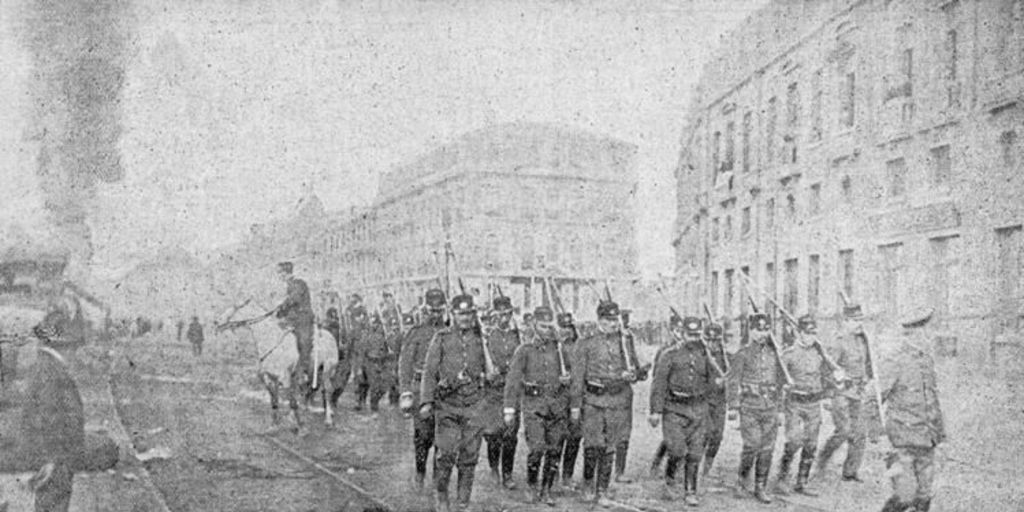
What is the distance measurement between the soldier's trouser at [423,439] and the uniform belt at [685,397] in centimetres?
151

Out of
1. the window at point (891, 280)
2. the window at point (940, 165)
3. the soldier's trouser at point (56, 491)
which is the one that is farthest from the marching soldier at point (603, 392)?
the soldier's trouser at point (56, 491)

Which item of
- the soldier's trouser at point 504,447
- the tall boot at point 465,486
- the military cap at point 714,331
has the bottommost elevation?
the tall boot at point 465,486

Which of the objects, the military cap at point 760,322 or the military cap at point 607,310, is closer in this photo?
the military cap at point 607,310

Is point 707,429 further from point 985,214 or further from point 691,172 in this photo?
point 985,214

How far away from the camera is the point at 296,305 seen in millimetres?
6719

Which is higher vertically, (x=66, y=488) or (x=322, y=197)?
(x=322, y=197)

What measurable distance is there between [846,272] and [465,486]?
9.63ft

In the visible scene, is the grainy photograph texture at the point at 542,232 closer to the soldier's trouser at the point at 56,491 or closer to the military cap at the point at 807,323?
the military cap at the point at 807,323

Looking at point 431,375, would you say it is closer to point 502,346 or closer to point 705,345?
point 502,346

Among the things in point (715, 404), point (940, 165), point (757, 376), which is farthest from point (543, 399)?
point (940, 165)

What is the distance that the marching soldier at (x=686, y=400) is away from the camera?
239 inches

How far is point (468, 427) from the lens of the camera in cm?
575

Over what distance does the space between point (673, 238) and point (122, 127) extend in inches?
146

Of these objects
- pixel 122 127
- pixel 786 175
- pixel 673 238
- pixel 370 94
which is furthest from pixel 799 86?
pixel 122 127
